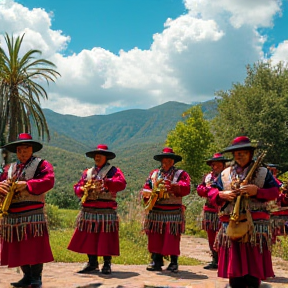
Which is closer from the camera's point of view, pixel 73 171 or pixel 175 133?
pixel 175 133

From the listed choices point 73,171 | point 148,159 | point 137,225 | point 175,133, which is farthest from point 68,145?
point 137,225

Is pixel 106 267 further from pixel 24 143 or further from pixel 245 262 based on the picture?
pixel 245 262

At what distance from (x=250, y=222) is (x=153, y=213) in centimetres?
280

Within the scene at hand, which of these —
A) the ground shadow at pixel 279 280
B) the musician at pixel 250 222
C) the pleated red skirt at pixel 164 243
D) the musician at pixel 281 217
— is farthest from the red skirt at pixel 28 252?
the musician at pixel 281 217

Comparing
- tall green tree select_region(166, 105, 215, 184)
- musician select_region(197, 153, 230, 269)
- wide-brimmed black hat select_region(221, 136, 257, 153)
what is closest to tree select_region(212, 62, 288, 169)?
tall green tree select_region(166, 105, 215, 184)

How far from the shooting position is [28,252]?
18.8 feet

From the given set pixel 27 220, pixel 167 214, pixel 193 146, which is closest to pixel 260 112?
pixel 193 146

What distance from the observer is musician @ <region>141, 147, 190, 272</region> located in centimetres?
736

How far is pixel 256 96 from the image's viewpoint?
2434 cm

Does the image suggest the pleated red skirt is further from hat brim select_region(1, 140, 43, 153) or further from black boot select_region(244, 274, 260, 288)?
hat brim select_region(1, 140, 43, 153)

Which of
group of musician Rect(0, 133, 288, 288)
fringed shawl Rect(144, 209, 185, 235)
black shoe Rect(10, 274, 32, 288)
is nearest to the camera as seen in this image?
group of musician Rect(0, 133, 288, 288)

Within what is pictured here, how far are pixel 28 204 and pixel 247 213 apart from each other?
3059 mm

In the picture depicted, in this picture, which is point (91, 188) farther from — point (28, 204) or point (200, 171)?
point (200, 171)

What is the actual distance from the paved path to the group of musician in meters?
0.30
